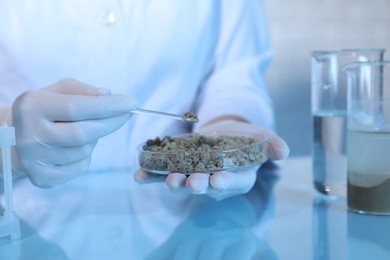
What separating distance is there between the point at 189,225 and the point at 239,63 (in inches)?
22.0

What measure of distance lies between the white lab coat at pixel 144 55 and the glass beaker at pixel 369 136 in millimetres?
387

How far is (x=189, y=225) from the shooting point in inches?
27.8

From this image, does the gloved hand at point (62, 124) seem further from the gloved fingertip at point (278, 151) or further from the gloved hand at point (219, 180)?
the gloved fingertip at point (278, 151)

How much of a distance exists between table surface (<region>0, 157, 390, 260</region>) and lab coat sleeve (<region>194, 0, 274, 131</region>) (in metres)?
0.23

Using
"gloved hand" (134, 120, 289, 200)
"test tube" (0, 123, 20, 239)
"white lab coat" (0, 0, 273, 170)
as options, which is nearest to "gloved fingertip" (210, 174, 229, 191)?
"gloved hand" (134, 120, 289, 200)

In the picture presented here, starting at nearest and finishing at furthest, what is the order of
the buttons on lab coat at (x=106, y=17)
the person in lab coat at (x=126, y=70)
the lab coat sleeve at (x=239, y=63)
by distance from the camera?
the person in lab coat at (x=126, y=70) → the buttons on lab coat at (x=106, y=17) → the lab coat sleeve at (x=239, y=63)

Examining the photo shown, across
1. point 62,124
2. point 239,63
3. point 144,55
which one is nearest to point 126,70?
point 144,55

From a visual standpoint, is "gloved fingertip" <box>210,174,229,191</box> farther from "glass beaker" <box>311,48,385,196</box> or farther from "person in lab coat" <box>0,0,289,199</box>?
"glass beaker" <box>311,48,385,196</box>

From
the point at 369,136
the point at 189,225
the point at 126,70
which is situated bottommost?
the point at 189,225

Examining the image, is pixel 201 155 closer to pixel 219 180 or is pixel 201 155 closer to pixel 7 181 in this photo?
pixel 219 180

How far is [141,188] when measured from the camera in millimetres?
929

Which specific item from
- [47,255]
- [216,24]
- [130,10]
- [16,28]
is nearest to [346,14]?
[216,24]

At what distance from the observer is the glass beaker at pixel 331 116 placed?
2.62 feet

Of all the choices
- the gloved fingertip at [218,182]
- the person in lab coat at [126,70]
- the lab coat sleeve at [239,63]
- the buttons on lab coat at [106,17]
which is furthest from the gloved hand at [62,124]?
the lab coat sleeve at [239,63]
